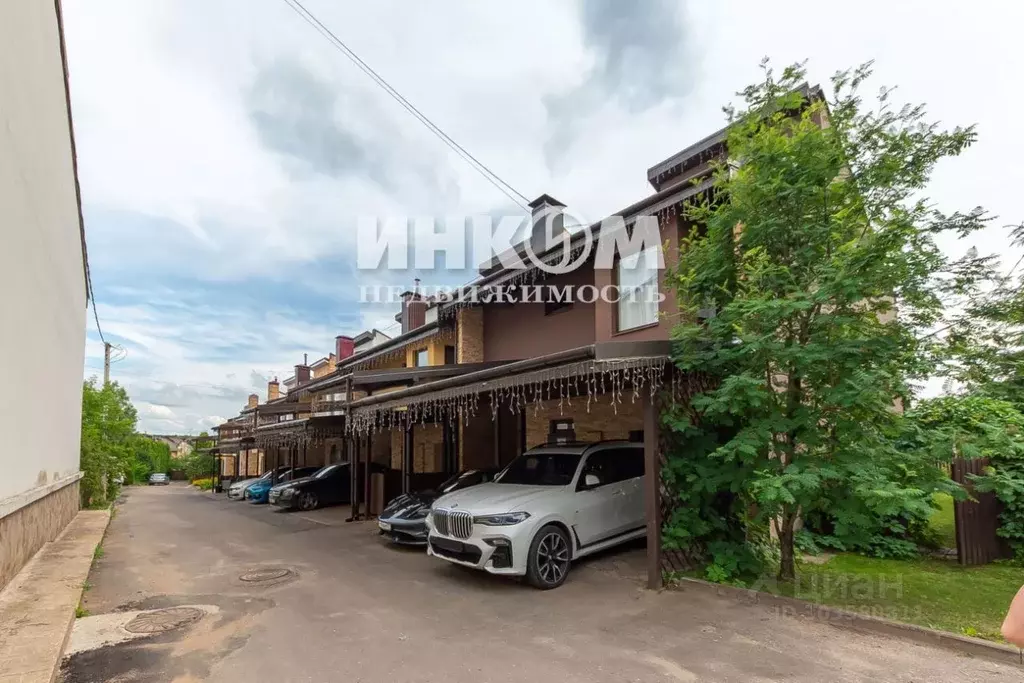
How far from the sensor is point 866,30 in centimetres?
679

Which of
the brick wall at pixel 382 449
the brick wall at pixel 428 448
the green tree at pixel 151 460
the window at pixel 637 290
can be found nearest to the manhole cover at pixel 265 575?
the window at pixel 637 290

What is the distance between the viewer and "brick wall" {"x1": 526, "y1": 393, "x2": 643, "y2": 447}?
420 inches

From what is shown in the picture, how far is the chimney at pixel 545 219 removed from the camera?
46.2 ft

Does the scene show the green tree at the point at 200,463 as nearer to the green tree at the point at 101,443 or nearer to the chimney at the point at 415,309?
the green tree at the point at 101,443

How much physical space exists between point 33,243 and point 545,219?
1032cm

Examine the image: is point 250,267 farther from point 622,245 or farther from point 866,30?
point 866,30

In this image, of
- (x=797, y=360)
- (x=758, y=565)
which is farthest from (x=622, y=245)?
(x=758, y=565)

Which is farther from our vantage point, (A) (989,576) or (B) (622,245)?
(B) (622,245)

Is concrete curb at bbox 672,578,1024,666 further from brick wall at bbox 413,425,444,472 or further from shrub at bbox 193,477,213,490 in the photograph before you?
shrub at bbox 193,477,213,490

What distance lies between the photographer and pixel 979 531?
7.39 m

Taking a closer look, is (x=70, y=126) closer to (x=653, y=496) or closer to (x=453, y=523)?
(x=453, y=523)

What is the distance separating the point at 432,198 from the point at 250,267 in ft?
22.2

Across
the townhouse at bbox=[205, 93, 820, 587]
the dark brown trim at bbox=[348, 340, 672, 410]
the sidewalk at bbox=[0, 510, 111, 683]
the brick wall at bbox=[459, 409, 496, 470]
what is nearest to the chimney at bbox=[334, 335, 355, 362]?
the townhouse at bbox=[205, 93, 820, 587]

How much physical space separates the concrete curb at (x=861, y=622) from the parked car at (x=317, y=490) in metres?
11.8
